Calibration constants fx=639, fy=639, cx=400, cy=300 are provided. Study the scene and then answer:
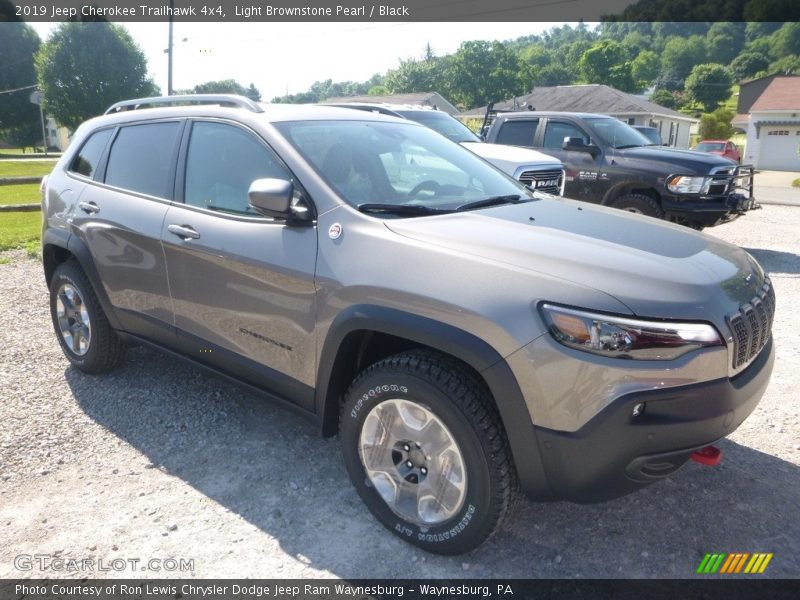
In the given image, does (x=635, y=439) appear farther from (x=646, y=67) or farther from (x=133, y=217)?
(x=646, y=67)

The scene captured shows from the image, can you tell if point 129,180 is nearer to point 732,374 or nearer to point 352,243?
point 352,243

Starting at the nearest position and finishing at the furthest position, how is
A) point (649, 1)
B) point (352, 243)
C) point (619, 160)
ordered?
point (352, 243)
point (619, 160)
point (649, 1)

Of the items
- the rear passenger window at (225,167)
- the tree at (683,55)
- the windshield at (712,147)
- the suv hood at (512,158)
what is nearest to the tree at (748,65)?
the tree at (683,55)

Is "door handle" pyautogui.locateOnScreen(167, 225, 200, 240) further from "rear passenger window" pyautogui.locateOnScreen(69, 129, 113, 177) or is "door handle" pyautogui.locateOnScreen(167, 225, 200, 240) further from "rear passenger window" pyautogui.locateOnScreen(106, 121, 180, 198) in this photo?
"rear passenger window" pyautogui.locateOnScreen(69, 129, 113, 177)

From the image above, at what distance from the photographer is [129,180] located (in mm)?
4094

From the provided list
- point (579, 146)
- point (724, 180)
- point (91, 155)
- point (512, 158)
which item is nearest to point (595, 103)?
point (579, 146)

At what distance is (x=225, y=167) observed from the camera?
138 inches

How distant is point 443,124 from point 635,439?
8.32 metres

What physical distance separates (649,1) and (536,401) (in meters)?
119

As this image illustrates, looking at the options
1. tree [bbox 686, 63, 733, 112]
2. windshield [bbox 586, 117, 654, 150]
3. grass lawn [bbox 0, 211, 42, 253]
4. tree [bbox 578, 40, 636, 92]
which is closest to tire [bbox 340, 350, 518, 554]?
windshield [bbox 586, 117, 654, 150]

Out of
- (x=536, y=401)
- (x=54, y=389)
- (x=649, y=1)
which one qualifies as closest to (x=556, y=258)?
(x=536, y=401)

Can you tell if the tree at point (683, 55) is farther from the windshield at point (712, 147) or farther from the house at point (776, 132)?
the windshield at point (712, 147)

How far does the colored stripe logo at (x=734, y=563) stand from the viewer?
2689 millimetres

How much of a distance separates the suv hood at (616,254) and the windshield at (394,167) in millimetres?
271
